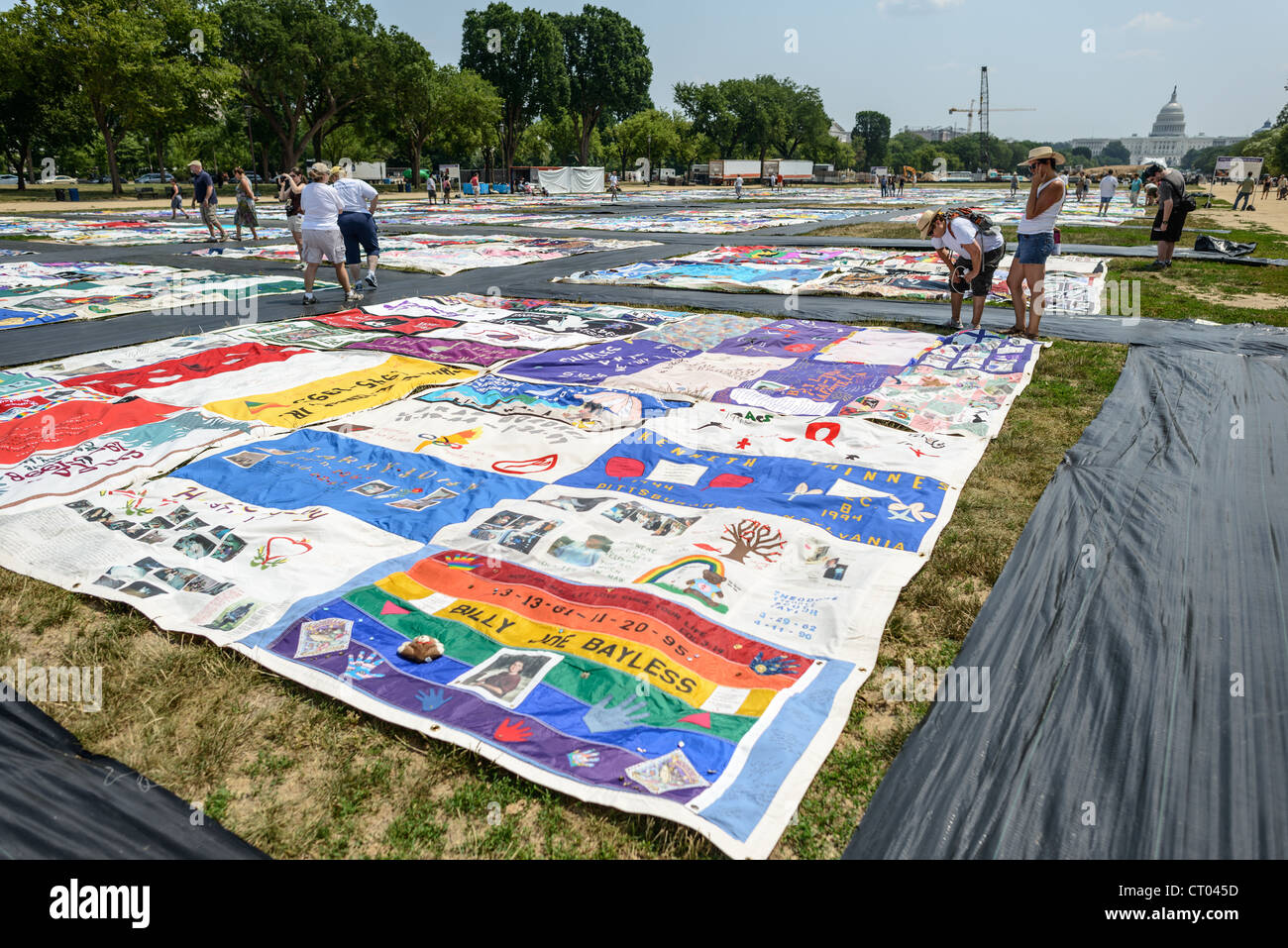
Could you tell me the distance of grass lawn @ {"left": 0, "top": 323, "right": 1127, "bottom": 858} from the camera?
2.38 m

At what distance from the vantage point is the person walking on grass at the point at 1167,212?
1228 cm

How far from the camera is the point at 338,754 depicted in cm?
273

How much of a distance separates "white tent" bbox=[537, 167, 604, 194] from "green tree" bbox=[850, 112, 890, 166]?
295 ft

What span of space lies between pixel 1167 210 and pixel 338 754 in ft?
49.1

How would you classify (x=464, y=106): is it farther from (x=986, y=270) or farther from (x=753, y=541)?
(x=753, y=541)

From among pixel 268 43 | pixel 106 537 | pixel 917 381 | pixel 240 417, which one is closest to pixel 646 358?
pixel 917 381

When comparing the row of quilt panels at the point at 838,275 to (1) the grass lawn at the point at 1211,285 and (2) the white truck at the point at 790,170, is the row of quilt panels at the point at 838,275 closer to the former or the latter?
(1) the grass lawn at the point at 1211,285

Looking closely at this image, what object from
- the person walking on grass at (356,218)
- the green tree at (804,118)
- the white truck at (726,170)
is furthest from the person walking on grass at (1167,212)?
the green tree at (804,118)

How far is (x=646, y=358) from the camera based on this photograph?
753 centimetres

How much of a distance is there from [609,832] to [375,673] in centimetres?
121
